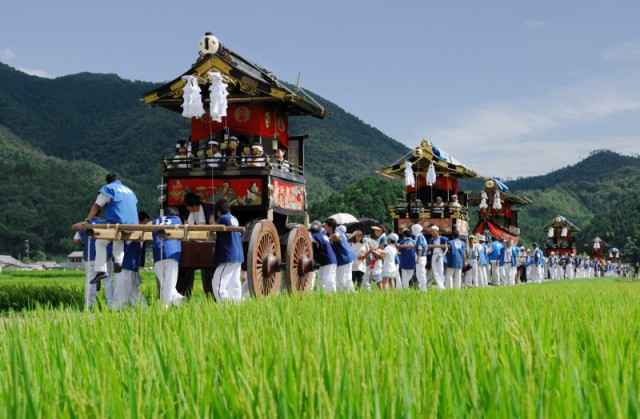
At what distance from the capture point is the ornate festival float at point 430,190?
26438 mm

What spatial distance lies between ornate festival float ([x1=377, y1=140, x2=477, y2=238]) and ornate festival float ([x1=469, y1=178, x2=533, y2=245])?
336cm

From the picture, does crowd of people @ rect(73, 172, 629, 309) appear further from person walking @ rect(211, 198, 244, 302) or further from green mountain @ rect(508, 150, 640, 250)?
green mountain @ rect(508, 150, 640, 250)

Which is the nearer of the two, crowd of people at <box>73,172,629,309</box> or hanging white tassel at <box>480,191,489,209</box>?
crowd of people at <box>73,172,629,309</box>

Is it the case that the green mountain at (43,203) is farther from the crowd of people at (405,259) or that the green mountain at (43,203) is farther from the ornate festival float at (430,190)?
the crowd of people at (405,259)

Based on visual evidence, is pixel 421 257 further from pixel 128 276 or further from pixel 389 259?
pixel 128 276

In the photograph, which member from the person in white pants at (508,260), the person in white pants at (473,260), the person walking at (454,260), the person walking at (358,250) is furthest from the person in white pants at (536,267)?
the person walking at (358,250)

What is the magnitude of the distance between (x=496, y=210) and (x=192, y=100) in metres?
30.9

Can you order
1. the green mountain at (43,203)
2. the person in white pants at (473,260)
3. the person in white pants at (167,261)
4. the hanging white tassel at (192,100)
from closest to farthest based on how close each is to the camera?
the person in white pants at (167,261), the hanging white tassel at (192,100), the person in white pants at (473,260), the green mountain at (43,203)

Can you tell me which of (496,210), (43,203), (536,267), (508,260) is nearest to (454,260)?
(508,260)

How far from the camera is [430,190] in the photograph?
1140 inches

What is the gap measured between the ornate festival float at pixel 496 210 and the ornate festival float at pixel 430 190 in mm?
3357

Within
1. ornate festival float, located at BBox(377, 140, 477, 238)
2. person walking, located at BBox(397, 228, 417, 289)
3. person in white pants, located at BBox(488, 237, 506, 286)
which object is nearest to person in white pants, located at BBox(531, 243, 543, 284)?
ornate festival float, located at BBox(377, 140, 477, 238)

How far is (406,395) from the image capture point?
154cm

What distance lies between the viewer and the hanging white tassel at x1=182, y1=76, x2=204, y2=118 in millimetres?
8961
